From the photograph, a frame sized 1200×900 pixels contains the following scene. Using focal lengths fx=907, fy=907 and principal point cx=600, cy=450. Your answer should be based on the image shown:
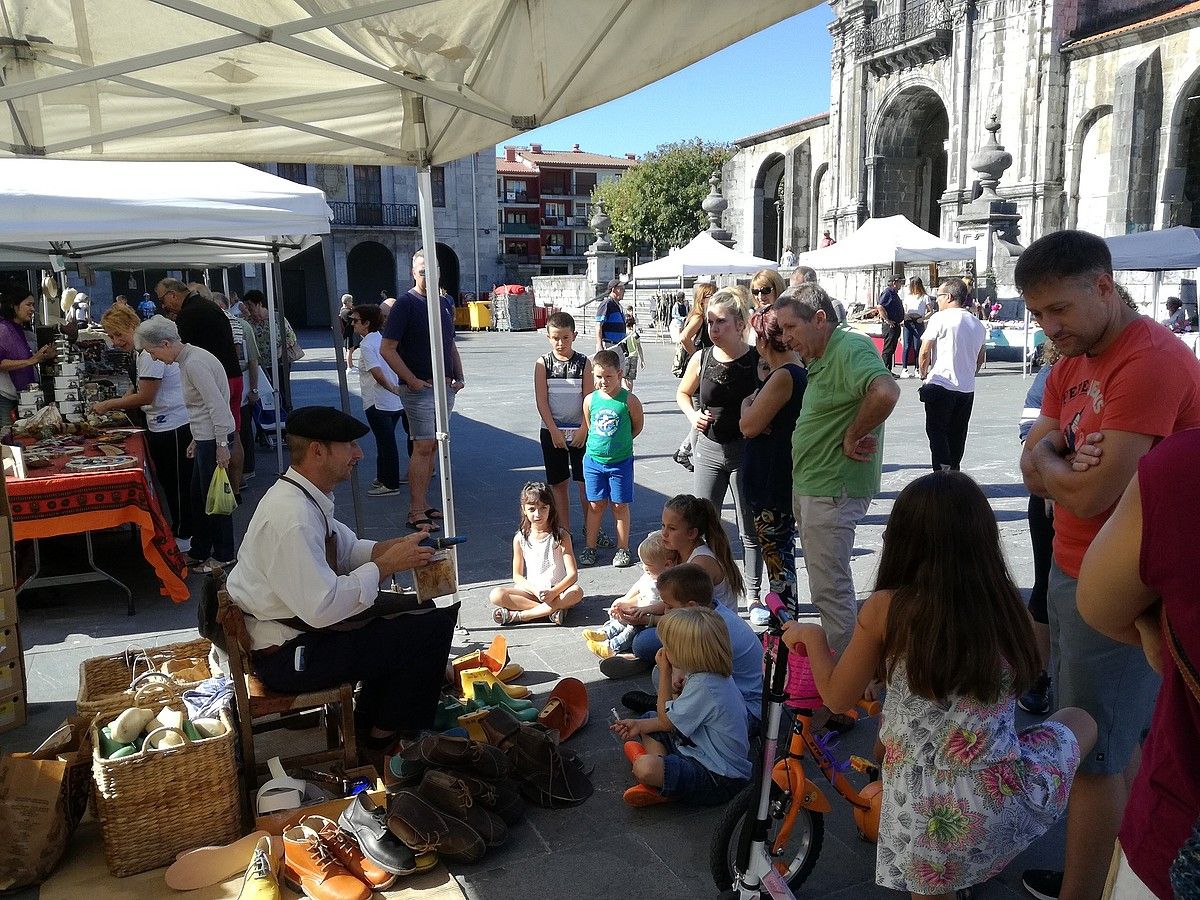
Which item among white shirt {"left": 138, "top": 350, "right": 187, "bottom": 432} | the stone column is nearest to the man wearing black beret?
white shirt {"left": 138, "top": 350, "right": 187, "bottom": 432}

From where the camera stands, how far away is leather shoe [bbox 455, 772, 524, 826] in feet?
10.4

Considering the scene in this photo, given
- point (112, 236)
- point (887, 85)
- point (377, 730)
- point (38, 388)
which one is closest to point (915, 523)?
point (377, 730)

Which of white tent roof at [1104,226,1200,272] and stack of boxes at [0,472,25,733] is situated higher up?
white tent roof at [1104,226,1200,272]

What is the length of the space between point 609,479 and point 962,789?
3.89m

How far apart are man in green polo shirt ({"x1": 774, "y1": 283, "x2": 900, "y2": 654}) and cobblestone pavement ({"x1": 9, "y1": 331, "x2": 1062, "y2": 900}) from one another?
2.09 ft

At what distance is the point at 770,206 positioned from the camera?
128ft

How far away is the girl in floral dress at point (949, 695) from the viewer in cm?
220

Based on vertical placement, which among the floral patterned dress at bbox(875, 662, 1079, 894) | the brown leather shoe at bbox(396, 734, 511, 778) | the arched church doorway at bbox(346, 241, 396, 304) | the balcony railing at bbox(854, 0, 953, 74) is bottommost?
the brown leather shoe at bbox(396, 734, 511, 778)

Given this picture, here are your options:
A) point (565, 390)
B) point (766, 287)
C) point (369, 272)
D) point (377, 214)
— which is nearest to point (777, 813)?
point (766, 287)

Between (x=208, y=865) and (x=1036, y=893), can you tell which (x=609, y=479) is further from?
(x=1036, y=893)

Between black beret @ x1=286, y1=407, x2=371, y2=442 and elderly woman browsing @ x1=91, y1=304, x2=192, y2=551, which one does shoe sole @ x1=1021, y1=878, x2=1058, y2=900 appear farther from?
elderly woman browsing @ x1=91, y1=304, x2=192, y2=551

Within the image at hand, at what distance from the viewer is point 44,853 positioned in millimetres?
2943

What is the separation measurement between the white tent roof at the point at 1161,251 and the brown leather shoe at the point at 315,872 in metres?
11.0

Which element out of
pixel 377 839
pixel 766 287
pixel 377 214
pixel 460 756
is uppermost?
pixel 377 214
